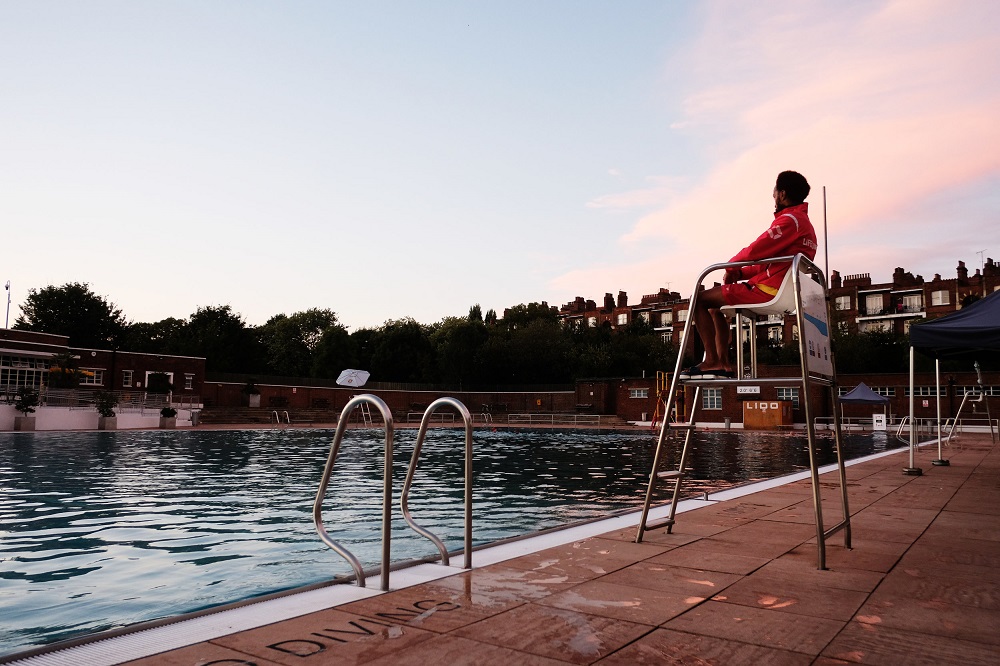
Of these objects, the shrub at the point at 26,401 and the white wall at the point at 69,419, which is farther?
the white wall at the point at 69,419

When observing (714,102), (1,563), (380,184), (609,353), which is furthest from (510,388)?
(1,563)

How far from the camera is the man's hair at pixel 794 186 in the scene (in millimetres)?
4004

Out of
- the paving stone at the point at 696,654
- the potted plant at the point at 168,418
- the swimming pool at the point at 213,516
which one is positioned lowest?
the potted plant at the point at 168,418

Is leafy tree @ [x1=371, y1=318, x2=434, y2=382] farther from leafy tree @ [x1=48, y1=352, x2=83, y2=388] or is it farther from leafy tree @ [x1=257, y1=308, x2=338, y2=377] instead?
leafy tree @ [x1=48, y1=352, x2=83, y2=388]

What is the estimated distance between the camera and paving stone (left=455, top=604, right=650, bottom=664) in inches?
82.5

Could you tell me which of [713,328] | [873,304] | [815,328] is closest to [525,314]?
[873,304]

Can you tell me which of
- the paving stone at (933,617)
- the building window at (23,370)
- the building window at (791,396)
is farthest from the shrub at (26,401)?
the building window at (791,396)

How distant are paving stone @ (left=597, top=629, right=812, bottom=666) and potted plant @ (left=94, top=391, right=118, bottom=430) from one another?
99.5 feet

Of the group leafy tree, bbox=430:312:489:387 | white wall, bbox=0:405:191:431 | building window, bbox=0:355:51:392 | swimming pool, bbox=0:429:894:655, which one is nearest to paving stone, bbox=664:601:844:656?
swimming pool, bbox=0:429:894:655

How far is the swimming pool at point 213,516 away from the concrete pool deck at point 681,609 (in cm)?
186

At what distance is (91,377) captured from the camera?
39.6 meters

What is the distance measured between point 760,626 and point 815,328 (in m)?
2.05

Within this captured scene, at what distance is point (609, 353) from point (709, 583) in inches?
2390

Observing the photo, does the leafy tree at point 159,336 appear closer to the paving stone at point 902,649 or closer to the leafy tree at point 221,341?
the leafy tree at point 221,341
